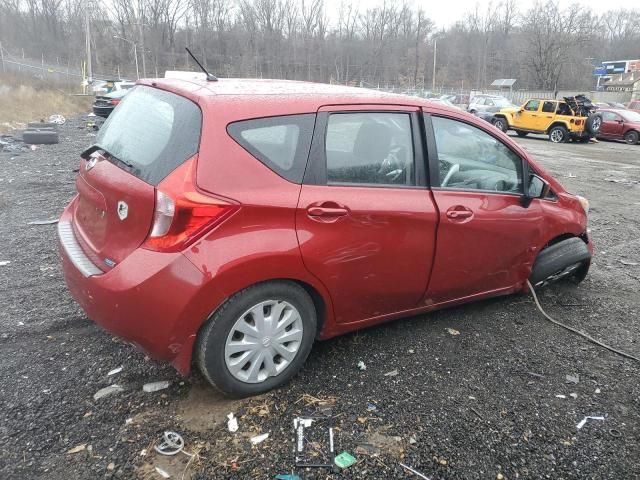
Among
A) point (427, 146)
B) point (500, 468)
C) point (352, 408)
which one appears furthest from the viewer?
point (427, 146)

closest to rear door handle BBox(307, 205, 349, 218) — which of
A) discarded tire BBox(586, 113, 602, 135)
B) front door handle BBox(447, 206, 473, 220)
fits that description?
front door handle BBox(447, 206, 473, 220)

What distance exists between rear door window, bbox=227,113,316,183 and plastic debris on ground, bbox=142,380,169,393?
4.59 feet

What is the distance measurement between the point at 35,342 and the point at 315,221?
82.7 inches

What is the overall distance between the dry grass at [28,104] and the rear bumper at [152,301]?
55.1 feet

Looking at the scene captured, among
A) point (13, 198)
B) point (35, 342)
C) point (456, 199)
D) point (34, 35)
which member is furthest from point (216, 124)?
point (34, 35)

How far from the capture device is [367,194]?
9.90ft

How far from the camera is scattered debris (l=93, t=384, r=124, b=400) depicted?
114 inches

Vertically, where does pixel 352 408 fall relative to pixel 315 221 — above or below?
below

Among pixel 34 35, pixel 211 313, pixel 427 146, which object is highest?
pixel 34 35

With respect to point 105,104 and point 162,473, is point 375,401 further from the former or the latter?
point 105,104

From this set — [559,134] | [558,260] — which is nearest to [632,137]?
[559,134]

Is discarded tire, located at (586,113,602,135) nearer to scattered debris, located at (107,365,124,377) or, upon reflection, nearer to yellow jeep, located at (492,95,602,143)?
yellow jeep, located at (492,95,602,143)

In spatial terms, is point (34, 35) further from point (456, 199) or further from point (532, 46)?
point (456, 199)

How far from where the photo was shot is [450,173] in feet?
11.3
